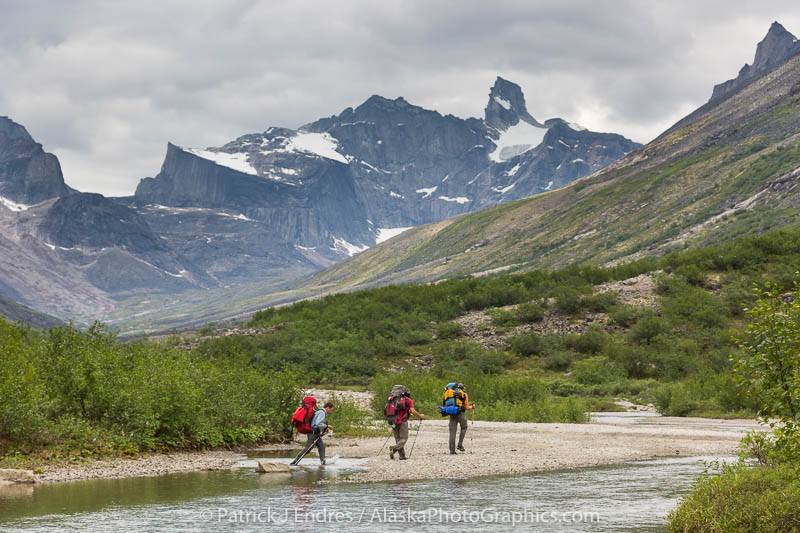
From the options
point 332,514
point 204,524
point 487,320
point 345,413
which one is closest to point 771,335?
point 332,514

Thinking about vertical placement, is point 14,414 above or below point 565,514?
above

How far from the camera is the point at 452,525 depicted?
639 inches

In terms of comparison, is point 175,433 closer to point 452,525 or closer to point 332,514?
point 332,514

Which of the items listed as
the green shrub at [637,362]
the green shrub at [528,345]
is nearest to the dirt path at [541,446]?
the green shrub at [637,362]

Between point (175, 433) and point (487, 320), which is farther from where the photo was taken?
point (487, 320)

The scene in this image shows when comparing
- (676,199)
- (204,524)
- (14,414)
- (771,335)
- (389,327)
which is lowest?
(204,524)

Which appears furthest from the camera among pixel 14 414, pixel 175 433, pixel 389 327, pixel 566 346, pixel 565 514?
pixel 389 327

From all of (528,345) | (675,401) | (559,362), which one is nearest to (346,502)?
(675,401)

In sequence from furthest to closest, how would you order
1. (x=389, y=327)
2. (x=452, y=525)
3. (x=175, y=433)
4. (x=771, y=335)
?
(x=389, y=327)
(x=175, y=433)
(x=452, y=525)
(x=771, y=335)

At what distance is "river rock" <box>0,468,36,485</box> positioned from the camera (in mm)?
21750

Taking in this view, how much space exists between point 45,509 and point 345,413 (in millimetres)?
20090

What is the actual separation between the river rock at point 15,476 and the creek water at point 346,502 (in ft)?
2.55

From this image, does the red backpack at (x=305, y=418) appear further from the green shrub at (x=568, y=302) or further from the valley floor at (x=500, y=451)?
the green shrub at (x=568, y=302)

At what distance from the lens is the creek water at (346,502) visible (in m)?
16.4
